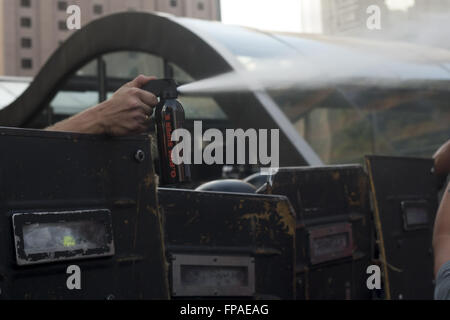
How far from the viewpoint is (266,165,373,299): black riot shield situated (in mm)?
3152

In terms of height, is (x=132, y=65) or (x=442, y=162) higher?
(x=132, y=65)

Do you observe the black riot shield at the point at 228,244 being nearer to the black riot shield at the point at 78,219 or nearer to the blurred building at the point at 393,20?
the black riot shield at the point at 78,219

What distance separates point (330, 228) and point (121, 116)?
1663mm

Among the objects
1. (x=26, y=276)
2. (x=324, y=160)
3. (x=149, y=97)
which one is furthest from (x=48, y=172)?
(x=324, y=160)

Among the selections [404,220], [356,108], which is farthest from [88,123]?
[356,108]

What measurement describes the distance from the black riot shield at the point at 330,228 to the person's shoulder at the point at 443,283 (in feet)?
5.20

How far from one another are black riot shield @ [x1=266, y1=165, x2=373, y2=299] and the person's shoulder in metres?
1.58

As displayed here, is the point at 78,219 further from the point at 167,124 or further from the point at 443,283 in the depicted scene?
the point at 443,283

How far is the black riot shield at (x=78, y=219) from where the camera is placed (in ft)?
5.87

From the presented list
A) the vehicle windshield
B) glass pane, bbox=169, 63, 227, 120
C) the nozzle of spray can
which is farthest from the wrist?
glass pane, bbox=169, 63, 227, 120

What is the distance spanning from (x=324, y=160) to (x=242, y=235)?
607cm

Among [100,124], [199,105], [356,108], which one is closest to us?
[100,124]

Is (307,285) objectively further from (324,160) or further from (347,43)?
(347,43)

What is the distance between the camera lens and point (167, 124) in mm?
2170
